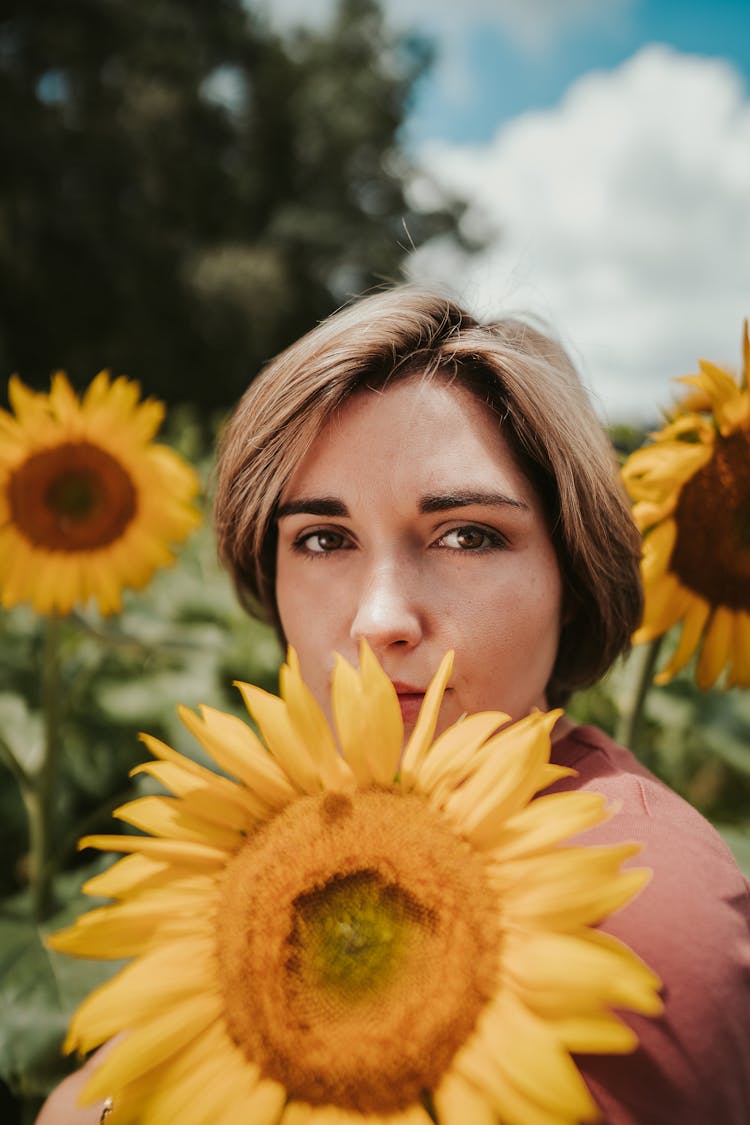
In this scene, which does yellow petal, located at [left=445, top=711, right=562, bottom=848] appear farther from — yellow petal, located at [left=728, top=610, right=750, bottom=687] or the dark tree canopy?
the dark tree canopy

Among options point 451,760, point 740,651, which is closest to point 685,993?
point 451,760

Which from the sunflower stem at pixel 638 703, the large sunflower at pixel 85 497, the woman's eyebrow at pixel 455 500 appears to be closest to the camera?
the woman's eyebrow at pixel 455 500

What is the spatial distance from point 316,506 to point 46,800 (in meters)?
1.28

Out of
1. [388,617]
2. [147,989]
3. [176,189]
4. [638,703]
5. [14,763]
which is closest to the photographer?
[147,989]

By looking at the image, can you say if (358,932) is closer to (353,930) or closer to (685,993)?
(353,930)

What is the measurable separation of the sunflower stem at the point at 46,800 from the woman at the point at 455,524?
2.99 feet

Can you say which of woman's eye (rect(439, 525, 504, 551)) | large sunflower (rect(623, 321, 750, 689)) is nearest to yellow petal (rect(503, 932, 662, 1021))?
woman's eye (rect(439, 525, 504, 551))

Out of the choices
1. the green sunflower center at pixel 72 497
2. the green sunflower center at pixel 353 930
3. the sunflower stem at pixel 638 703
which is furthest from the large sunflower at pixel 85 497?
the green sunflower center at pixel 353 930

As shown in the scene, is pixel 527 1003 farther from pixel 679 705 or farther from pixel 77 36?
pixel 77 36

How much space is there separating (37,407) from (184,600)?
135 cm

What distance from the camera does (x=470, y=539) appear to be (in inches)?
48.3

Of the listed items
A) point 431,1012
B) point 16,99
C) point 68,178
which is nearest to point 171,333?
point 68,178

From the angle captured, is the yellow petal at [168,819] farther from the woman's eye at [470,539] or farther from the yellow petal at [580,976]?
the woman's eye at [470,539]

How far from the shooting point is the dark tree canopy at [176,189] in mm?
18000
